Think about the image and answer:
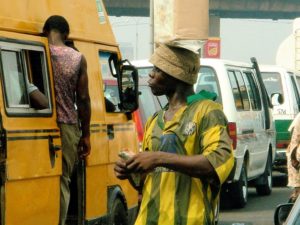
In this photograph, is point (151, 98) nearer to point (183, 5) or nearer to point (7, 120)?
point (183, 5)

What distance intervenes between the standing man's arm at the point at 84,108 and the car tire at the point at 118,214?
1271 mm

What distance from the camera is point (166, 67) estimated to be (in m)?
5.55

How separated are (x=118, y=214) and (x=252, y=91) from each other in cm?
739

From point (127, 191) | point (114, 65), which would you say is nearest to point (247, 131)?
point (127, 191)

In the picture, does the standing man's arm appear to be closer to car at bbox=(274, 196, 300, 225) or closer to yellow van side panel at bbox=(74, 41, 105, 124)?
yellow van side panel at bbox=(74, 41, 105, 124)

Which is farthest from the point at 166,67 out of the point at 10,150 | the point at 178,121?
the point at 10,150

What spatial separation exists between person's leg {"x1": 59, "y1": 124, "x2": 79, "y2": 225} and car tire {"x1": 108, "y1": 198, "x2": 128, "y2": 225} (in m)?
1.45

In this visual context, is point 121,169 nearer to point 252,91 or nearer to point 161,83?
point 161,83

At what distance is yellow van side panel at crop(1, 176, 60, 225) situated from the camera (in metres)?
8.69

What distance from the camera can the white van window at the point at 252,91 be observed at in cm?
1837

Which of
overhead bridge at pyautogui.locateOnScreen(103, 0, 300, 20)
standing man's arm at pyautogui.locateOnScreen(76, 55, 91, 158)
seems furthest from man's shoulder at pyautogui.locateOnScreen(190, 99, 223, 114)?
overhead bridge at pyautogui.locateOnScreen(103, 0, 300, 20)

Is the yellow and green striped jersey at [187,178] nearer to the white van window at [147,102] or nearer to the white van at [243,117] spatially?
the white van window at [147,102]

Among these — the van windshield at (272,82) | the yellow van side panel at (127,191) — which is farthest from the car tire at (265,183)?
the yellow van side panel at (127,191)

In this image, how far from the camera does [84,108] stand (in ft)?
33.0
